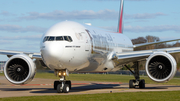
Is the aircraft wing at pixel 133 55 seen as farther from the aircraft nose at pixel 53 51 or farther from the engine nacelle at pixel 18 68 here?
the aircraft nose at pixel 53 51

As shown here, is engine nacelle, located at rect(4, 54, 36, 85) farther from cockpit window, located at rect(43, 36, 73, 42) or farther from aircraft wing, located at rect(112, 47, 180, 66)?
aircraft wing, located at rect(112, 47, 180, 66)

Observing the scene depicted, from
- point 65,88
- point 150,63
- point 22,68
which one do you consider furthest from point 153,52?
point 22,68

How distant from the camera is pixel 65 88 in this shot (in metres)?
17.8

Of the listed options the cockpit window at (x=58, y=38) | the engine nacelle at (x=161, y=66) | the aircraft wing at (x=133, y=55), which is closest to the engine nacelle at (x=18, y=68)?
the cockpit window at (x=58, y=38)

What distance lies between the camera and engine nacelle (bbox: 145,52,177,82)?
1878 cm

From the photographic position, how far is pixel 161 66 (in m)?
19.1

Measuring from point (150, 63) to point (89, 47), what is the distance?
420 centimetres

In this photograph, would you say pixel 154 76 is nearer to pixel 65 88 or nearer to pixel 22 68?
pixel 65 88

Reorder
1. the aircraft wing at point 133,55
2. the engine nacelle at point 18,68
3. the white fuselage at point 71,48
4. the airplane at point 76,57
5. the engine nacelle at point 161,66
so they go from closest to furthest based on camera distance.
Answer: the white fuselage at point 71,48
the airplane at point 76,57
the engine nacelle at point 161,66
the engine nacelle at point 18,68
the aircraft wing at point 133,55

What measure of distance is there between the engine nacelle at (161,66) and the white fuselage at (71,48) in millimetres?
3407

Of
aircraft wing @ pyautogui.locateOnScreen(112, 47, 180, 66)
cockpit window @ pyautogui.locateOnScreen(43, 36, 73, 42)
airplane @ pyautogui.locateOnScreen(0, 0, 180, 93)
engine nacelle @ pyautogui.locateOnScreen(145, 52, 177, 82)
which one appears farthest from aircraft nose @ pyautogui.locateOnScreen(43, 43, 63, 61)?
aircraft wing @ pyautogui.locateOnScreen(112, 47, 180, 66)

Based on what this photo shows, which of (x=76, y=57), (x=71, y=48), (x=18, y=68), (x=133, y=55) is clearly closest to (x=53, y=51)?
(x=71, y=48)

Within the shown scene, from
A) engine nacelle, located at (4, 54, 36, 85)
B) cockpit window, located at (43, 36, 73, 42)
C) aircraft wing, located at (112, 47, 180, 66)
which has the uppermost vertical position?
cockpit window, located at (43, 36, 73, 42)

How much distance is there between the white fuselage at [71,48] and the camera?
651 inches
